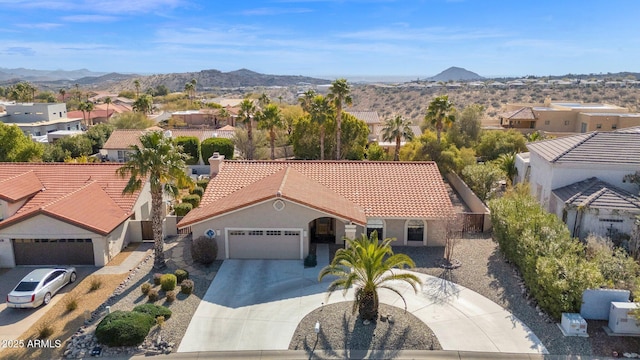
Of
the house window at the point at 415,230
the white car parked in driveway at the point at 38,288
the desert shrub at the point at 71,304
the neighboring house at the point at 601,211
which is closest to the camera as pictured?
the white car parked in driveway at the point at 38,288

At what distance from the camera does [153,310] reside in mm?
18953

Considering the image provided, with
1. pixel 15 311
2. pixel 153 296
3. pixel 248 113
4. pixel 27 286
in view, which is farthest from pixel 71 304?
pixel 248 113

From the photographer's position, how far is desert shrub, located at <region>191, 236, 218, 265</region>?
24.9 metres

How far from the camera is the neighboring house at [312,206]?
25.1 meters

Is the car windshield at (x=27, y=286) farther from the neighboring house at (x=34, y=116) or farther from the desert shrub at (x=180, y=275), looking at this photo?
the neighboring house at (x=34, y=116)

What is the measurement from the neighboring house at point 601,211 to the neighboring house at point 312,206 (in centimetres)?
714

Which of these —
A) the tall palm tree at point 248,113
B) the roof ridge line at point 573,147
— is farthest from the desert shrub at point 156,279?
the tall palm tree at point 248,113

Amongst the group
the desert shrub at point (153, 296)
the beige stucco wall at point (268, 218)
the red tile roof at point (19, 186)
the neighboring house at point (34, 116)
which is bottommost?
the desert shrub at point (153, 296)

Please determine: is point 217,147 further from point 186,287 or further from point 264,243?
point 186,287

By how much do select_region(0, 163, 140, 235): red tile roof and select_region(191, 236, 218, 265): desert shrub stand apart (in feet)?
16.8

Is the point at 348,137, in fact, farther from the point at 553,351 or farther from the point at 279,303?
the point at 553,351

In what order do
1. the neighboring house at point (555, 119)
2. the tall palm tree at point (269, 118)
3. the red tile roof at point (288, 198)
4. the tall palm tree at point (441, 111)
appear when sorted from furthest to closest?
1. the neighboring house at point (555, 119)
2. the tall palm tree at point (269, 118)
3. the tall palm tree at point (441, 111)
4. the red tile roof at point (288, 198)

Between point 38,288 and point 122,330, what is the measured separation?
6624mm

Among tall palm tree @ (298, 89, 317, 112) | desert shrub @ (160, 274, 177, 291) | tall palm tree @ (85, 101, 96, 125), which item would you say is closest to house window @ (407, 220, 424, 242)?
desert shrub @ (160, 274, 177, 291)
